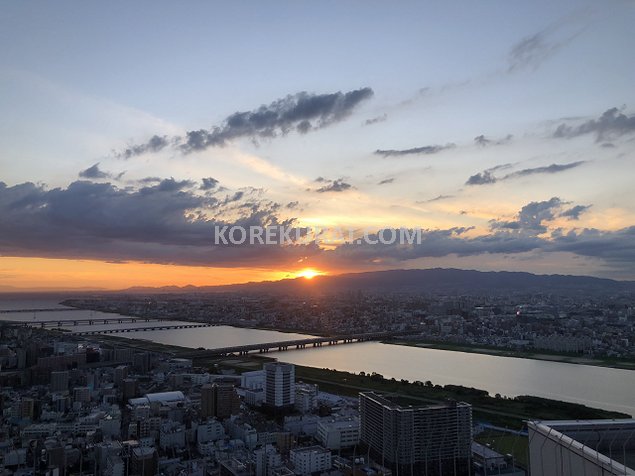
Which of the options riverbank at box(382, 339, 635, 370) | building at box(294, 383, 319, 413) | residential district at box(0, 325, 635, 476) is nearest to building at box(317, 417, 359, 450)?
residential district at box(0, 325, 635, 476)

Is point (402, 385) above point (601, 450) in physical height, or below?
below

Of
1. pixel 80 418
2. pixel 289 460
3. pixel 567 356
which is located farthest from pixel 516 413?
pixel 567 356

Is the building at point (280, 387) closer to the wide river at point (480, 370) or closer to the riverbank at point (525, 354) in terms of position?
the wide river at point (480, 370)

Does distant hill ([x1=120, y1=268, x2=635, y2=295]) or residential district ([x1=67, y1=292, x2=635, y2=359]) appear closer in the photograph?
residential district ([x1=67, y1=292, x2=635, y2=359])

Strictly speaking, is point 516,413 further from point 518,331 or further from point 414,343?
point 518,331

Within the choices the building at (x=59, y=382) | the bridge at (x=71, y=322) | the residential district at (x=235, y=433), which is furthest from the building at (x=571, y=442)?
the bridge at (x=71, y=322)

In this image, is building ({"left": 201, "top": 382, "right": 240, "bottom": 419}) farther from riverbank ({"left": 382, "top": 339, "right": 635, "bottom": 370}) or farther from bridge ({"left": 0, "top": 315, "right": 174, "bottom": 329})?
bridge ({"left": 0, "top": 315, "right": 174, "bottom": 329})

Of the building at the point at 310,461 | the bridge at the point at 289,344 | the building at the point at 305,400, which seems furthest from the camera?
the bridge at the point at 289,344
